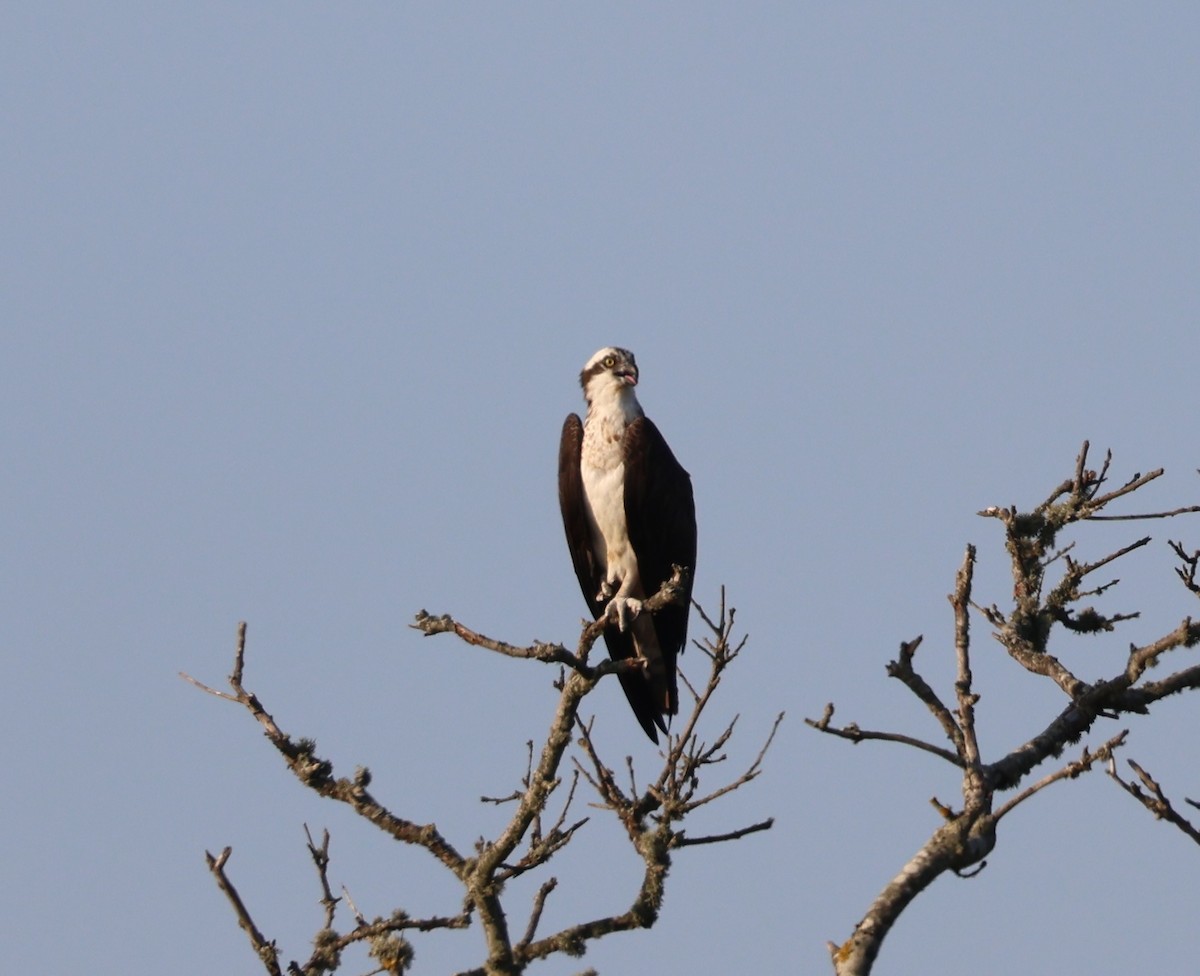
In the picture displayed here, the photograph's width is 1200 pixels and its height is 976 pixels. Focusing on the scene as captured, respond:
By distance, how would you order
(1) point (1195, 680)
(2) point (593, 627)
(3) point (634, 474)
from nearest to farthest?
(1) point (1195, 680), (2) point (593, 627), (3) point (634, 474)

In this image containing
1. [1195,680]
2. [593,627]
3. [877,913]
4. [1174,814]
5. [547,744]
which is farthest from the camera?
[593,627]

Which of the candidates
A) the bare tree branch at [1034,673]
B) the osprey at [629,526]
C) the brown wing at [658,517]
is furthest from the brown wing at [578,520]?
the bare tree branch at [1034,673]

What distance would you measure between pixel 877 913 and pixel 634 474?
4119 millimetres

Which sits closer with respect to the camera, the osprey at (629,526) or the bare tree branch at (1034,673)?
the bare tree branch at (1034,673)

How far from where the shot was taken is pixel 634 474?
8406 mm

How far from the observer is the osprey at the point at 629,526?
321 inches

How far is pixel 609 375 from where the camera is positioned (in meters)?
8.91

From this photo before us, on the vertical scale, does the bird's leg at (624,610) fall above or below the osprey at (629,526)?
below

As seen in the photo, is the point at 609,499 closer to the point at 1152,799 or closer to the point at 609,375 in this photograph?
the point at 609,375

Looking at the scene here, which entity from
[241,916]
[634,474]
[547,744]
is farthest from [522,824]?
[634,474]

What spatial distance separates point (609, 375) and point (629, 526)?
95 cm

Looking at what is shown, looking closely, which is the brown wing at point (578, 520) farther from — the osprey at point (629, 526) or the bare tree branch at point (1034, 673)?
the bare tree branch at point (1034, 673)

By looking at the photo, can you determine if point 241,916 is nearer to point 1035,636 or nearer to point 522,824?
point 522,824

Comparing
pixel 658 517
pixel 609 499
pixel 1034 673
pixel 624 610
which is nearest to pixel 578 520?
pixel 609 499
